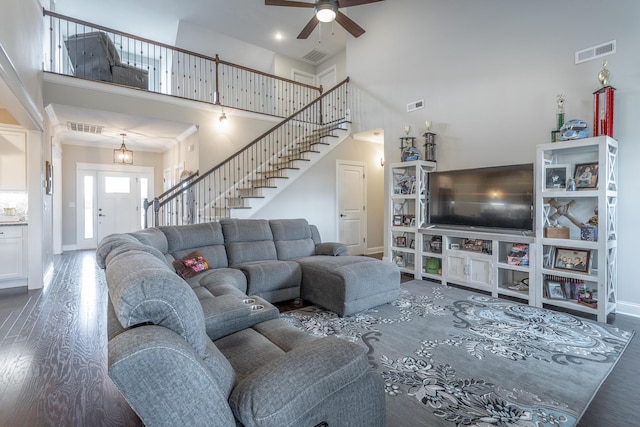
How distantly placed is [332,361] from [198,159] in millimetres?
5838

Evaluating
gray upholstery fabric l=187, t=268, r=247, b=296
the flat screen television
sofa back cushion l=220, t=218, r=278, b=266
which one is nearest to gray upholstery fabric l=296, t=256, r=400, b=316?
sofa back cushion l=220, t=218, r=278, b=266

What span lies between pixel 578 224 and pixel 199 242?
4.42 meters

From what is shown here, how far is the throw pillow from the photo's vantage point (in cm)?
331

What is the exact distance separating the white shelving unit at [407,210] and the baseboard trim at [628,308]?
2.32m

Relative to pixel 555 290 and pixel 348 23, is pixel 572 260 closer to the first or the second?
pixel 555 290

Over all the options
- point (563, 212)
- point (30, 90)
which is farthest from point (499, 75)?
point (30, 90)

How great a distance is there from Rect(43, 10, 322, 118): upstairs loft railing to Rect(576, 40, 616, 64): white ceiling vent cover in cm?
535

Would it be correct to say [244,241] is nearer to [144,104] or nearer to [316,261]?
[316,261]

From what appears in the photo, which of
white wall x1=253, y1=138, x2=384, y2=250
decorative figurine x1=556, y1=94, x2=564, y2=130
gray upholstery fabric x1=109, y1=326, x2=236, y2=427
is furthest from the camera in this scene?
white wall x1=253, y1=138, x2=384, y2=250

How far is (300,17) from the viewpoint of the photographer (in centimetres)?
700

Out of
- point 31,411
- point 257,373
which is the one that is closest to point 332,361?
point 257,373

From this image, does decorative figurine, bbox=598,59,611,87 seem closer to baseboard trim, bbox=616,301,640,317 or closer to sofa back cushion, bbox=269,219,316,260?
baseboard trim, bbox=616,301,640,317

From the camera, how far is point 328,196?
6.83 m

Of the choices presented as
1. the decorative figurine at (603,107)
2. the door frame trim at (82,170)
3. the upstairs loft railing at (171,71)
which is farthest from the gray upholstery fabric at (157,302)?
the door frame trim at (82,170)
